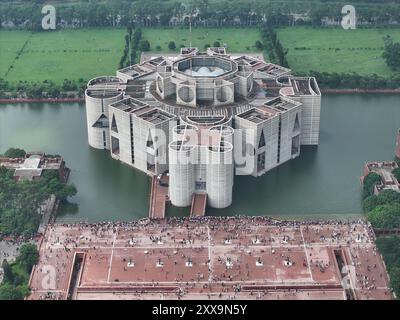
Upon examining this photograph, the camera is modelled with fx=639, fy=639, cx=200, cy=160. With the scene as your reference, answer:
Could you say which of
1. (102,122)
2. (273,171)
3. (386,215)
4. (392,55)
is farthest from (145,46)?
(386,215)

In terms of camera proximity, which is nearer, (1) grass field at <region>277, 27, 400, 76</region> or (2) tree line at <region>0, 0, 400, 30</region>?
(1) grass field at <region>277, 27, 400, 76</region>

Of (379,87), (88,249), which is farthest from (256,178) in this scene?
(379,87)

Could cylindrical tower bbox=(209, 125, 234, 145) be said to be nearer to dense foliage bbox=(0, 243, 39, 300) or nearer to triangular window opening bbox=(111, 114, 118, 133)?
triangular window opening bbox=(111, 114, 118, 133)

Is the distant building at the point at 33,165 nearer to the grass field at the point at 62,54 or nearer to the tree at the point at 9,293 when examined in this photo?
the tree at the point at 9,293

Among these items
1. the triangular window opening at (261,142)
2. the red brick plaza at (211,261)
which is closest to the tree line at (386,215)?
the red brick plaza at (211,261)

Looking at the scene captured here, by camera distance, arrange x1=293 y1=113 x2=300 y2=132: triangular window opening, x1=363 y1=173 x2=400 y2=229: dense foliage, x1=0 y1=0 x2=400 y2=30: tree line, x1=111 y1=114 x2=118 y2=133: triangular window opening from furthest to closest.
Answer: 1. x1=0 y1=0 x2=400 y2=30: tree line
2. x1=111 y1=114 x2=118 y2=133: triangular window opening
3. x1=293 y1=113 x2=300 y2=132: triangular window opening
4. x1=363 y1=173 x2=400 y2=229: dense foliage

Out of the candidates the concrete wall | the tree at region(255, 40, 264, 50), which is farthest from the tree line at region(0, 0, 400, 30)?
the concrete wall

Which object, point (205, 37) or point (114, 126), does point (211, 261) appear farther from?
point (205, 37)

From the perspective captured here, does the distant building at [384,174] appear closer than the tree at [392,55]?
Yes
